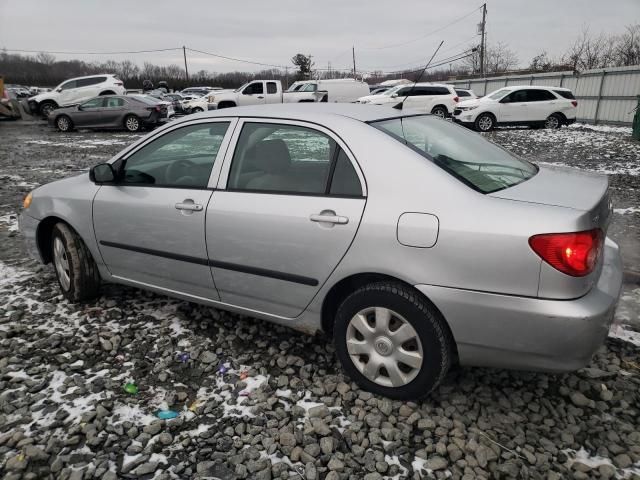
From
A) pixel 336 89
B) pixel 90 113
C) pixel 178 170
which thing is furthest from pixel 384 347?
pixel 336 89

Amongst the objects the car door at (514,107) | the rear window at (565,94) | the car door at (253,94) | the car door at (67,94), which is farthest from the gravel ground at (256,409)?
the car door at (67,94)

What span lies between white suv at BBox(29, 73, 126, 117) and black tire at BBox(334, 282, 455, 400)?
2191 cm

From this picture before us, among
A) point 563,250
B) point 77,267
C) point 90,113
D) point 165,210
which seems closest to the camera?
point 563,250

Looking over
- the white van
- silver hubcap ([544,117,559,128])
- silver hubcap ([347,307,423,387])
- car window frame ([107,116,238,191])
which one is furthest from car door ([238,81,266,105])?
silver hubcap ([347,307,423,387])

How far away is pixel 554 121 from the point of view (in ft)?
56.9

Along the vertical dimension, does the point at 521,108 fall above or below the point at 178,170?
below

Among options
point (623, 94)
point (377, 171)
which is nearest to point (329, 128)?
point (377, 171)

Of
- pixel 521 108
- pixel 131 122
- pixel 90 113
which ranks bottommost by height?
pixel 521 108

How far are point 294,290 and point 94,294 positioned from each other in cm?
199

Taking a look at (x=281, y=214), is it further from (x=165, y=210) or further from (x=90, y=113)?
(x=90, y=113)

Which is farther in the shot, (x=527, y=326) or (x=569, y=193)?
(x=569, y=193)

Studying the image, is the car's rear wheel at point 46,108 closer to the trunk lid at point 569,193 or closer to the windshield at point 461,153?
the windshield at point 461,153

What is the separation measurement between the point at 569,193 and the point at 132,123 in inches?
714

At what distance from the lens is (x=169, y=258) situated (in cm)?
309
